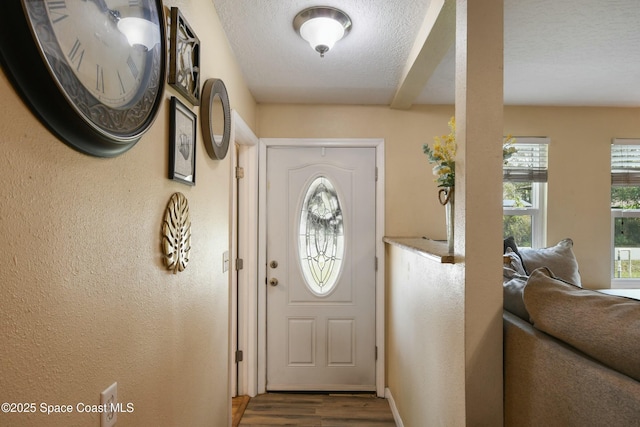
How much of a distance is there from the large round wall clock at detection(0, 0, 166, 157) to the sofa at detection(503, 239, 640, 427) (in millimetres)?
1279

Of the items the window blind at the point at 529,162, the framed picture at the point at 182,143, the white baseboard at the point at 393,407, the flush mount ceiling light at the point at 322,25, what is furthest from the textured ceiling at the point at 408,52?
the white baseboard at the point at 393,407

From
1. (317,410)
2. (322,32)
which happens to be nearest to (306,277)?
(317,410)

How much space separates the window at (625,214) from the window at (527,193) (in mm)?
637

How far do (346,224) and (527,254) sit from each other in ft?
4.65

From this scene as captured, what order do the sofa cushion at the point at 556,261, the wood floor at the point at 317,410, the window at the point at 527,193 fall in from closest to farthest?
1. the wood floor at the point at 317,410
2. the sofa cushion at the point at 556,261
3. the window at the point at 527,193

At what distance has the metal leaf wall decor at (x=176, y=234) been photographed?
1085 millimetres

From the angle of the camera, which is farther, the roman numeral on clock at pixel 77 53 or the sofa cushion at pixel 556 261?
the sofa cushion at pixel 556 261

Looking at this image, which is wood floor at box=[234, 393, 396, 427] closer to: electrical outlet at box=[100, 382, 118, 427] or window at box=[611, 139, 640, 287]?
electrical outlet at box=[100, 382, 118, 427]

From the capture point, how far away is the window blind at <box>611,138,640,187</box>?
290cm

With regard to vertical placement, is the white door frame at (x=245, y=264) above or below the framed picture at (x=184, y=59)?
below

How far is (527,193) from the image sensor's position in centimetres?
293

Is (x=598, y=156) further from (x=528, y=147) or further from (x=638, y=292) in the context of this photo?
(x=638, y=292)

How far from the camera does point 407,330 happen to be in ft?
Result: 6.78

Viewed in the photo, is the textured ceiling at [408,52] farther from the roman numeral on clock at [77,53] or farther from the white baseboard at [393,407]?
the white baseboard at [393,407]
